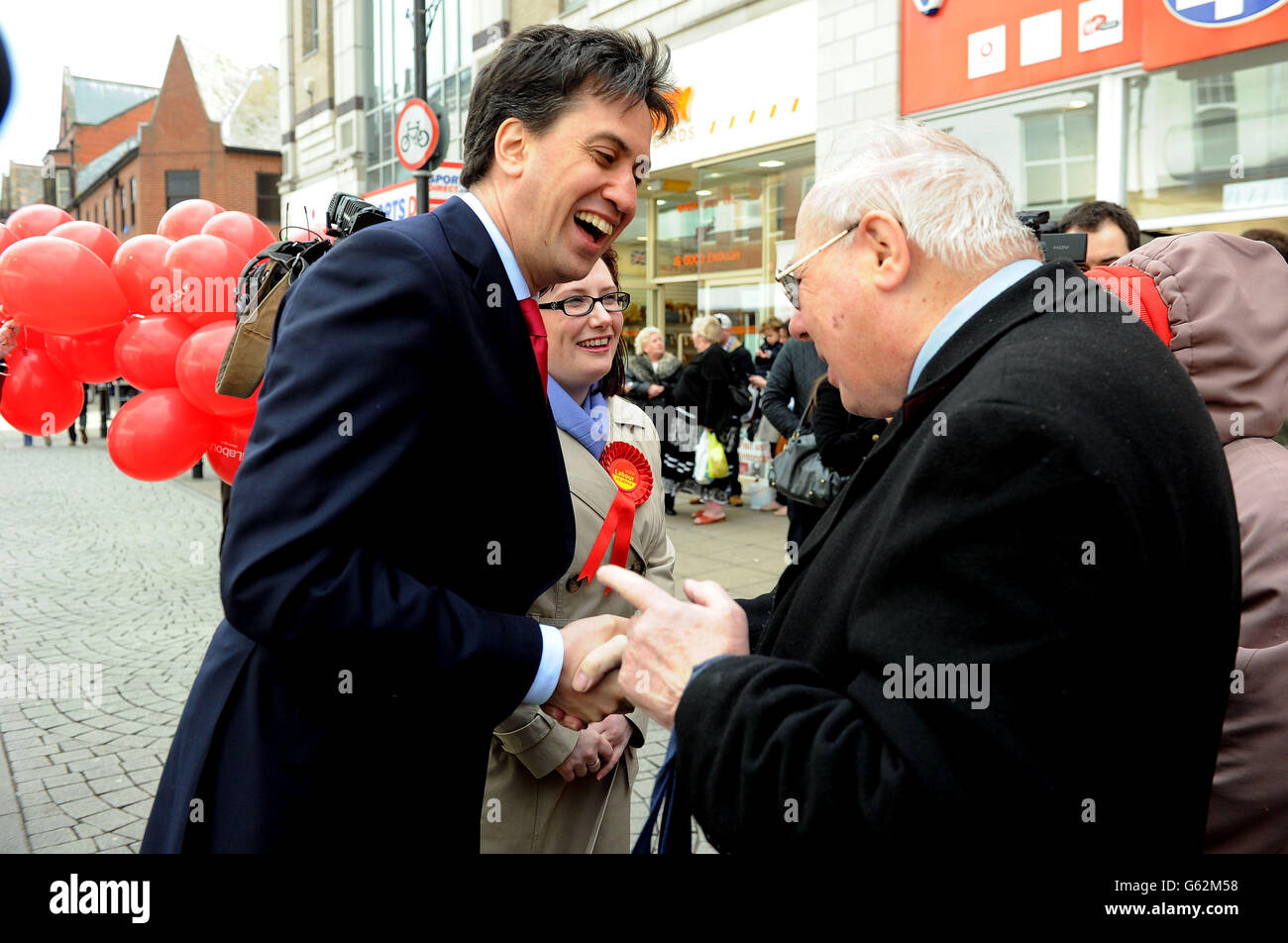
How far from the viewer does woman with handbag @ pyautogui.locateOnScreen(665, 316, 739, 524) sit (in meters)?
10.2

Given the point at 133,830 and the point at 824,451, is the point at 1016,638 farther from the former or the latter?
the point at 824,451

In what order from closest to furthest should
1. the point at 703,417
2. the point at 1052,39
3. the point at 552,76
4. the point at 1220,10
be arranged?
the point at 552,76
the point at 1220,10
the point at 1052,39
the point at 703,417

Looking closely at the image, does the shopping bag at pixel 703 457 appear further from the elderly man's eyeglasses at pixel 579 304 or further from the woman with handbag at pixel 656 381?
the elderly man's eyeglasses at pixel 579 304

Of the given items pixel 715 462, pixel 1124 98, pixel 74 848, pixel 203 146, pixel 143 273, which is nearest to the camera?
pixel 74 848

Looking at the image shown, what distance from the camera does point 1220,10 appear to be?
23.2 feet

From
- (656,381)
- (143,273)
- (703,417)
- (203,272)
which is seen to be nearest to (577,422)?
(203,272)

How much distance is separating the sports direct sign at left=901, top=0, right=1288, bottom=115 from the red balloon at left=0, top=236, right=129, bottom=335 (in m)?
7.64

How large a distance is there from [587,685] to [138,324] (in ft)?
11.4

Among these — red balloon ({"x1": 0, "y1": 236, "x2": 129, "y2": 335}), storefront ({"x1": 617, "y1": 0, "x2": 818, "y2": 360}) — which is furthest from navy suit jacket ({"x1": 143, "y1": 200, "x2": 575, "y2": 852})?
storefront ({"x1": 617, "y1": 0, "x2": 818, "y2": 360})

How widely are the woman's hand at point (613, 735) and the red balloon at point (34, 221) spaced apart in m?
3.62

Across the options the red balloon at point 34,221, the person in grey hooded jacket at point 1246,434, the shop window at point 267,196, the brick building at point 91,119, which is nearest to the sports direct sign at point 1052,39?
the person in grey hooded jacket at point 1246,434

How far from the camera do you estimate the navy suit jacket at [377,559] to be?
52.9 inches

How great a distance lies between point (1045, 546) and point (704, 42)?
11797 millimetres
